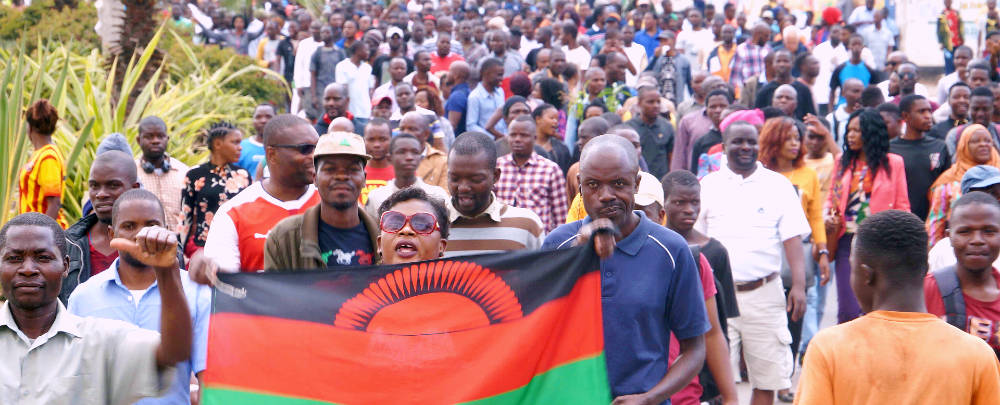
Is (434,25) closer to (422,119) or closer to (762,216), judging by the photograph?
(422,119)

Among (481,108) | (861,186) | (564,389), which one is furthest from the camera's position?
(481,108)

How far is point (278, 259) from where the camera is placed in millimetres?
5176

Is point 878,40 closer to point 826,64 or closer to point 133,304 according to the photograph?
point 826,64

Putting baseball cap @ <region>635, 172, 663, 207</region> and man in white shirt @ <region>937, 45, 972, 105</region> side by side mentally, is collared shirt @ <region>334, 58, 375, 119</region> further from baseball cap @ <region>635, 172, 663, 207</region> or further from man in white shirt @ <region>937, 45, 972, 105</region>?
baseball cap @ <region>635, 172, 663, 207</region>

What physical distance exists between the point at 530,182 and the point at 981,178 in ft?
10.7

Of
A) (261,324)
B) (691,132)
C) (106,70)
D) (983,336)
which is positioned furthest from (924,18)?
(261,324)

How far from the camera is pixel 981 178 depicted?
283 inches

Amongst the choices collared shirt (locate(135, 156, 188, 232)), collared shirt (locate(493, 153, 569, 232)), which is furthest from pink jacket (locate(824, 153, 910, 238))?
collared shirt (locate(135, 156, 188, 232))

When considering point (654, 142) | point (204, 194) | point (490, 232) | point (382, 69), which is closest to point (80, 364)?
point (490, 232)

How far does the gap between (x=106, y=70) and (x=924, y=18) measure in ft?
54.0

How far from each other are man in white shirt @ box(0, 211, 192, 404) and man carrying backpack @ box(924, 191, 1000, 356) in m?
3.01

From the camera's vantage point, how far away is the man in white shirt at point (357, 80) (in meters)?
16.9

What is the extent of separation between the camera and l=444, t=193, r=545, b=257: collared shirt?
5.98 metres

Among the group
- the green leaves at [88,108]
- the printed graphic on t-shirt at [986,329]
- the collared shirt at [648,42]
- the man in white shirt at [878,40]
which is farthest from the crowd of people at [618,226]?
the man in white shirt at [878,40]
